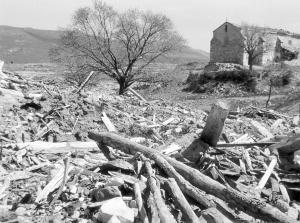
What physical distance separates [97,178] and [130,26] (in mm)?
26296

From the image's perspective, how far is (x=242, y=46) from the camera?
5066 cm

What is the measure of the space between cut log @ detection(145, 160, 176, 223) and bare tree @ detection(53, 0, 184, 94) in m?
25.3

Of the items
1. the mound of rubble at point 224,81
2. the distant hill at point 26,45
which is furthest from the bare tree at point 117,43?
the distant hill at point 26,45

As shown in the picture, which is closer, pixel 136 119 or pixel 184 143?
pixel 184 143

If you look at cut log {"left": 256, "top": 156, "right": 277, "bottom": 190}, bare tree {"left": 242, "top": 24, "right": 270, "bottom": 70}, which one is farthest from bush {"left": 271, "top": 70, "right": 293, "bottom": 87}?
cut log {"left": 256, "top": 156, "right": 277, "bottom": 190}

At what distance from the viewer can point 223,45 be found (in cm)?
5353

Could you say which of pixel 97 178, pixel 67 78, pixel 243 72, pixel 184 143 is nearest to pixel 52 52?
pixel 67 78

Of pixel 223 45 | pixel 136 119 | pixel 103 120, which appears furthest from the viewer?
pixel 223 45

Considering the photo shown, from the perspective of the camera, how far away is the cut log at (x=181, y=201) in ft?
15.8

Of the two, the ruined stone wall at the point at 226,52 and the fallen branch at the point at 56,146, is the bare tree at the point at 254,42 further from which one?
the fallen branch at the point at 56,146

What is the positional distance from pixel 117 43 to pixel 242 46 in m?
23.3

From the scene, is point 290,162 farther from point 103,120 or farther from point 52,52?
point 52,52

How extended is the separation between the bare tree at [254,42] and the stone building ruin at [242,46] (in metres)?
0.12

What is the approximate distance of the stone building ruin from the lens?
2024 inches
